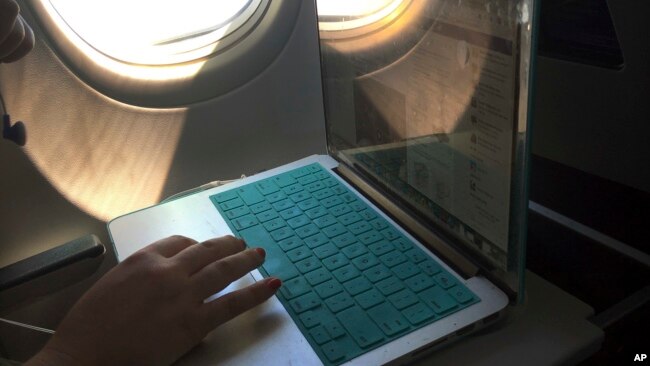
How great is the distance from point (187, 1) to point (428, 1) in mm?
642

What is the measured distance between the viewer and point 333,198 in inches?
30.1

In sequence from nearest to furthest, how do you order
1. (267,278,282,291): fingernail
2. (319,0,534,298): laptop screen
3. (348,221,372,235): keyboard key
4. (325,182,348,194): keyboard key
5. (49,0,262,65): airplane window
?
1. (319,0,534,298): laptop screen
2. (267,278,282,291): fingernail
3. (348,221,372,235): keyboard key
4. (325,182,348,194): keyboard key
5. (49,0,262,65): airplane window

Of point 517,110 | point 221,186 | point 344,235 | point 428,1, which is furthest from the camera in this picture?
point 221,186

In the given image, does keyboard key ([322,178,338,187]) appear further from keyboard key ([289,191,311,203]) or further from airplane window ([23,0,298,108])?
airplane window ([23,0,298,108])

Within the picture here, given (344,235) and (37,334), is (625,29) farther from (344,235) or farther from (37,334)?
(37,334)

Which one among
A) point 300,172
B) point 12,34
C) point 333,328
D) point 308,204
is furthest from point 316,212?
point 12,34

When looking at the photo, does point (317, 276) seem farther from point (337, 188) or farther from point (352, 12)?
point (352, 12)

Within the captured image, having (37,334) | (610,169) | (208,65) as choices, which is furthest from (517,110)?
(37,334)

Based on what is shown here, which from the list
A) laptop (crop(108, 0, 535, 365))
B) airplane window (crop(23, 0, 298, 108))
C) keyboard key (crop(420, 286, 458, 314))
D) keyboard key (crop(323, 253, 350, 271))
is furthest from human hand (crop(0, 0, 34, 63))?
keyboard key (crop(420, 286, 458, 314))

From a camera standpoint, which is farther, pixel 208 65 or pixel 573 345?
pixel 208 65

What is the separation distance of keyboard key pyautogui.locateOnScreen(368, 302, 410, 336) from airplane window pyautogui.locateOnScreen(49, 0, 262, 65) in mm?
594

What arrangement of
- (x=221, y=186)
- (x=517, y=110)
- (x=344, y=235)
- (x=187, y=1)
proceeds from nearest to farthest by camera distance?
(x=517, y=110) → (x=344, y=235) → (x=221, y=186) → (x=187, y=1)

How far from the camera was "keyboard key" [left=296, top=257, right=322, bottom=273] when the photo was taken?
622 mm

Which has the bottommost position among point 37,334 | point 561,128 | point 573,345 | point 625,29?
point 37,334
